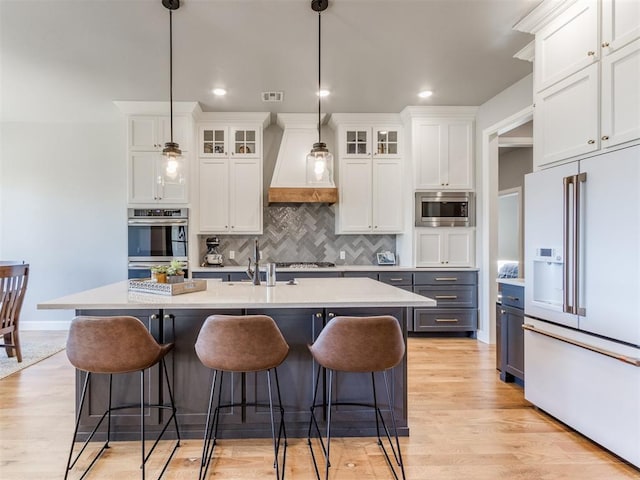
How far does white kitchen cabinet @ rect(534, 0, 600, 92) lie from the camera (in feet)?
7.16

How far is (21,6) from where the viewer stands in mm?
2590

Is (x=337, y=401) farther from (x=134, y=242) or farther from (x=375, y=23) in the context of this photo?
(x=134, y=242)

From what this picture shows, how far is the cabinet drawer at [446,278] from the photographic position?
4508 mm

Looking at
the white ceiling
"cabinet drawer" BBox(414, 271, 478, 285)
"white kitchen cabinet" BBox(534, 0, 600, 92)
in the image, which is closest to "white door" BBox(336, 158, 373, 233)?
the white ceiling

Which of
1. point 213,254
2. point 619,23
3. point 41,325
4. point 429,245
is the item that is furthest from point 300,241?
point 619,23

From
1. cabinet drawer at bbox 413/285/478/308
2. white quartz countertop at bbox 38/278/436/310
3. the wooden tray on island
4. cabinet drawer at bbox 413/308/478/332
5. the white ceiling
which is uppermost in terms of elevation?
the white ceiling

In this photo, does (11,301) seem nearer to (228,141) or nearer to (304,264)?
(228,141)

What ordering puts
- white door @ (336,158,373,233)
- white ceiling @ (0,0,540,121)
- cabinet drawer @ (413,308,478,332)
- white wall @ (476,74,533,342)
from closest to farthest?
white ceiling @ (0,0,540,121), white wall @ (476,74,533,342), cabinet drawer @ (413,308,478,332), white door @ (336,158,373,233)

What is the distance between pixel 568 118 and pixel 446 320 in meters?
2.80

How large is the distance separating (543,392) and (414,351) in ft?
5.29

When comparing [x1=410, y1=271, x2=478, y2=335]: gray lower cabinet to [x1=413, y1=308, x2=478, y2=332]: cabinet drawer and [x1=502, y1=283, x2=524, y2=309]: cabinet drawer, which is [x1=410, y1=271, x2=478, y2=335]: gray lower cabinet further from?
[x1=502, y1=283, x2=524, y2=309]: cabinet drawer

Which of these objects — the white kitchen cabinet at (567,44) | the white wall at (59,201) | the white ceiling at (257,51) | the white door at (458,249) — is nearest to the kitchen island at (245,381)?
the white kitchen cabinet at (567,44)

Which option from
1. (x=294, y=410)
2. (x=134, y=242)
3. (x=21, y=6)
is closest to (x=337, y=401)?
(x=294, y=410)

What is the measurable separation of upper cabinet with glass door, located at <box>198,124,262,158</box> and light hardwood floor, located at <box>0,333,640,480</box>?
9.86ft
